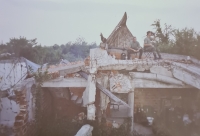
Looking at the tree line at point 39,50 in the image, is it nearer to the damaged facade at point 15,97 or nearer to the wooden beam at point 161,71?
the damaged facade at point 15,97

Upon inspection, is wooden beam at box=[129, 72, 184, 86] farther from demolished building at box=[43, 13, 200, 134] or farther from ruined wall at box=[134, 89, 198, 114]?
ruined wall at box=[134, 89, 198, 114]

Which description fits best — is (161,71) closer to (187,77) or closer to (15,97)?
(187,77)

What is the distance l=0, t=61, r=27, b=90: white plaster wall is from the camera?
399cm

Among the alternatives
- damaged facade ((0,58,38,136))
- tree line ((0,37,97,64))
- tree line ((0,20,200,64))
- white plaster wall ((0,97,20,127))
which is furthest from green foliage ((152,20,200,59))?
white plaster wall ((0,97,20,127))

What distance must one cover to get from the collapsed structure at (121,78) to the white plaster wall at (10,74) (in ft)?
1.72

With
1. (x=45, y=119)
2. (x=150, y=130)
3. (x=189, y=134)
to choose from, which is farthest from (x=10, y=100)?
(x=189, y=134)

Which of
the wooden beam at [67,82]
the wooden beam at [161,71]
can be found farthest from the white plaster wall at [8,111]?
the wooden beam at [161,71]

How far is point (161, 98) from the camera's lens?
4.82m

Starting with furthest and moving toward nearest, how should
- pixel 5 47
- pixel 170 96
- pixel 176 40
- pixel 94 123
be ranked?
pixel 170 96, pixel 176 40, pixel 94 123, pixel 5 47

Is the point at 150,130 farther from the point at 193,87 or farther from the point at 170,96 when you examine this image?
the point at 193,87

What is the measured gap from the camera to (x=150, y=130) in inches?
180

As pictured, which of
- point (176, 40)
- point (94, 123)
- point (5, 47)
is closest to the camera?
point (5, 47)

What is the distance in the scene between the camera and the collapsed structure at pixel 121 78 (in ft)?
14.1

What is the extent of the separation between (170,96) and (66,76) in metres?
2.32
